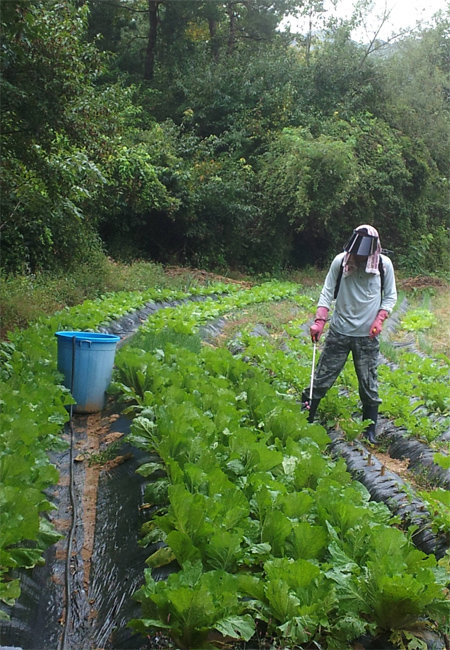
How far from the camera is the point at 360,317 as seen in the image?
17.9 feet

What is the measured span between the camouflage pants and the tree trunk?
22.2 metres

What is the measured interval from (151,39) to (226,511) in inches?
983

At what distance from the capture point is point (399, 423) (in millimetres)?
5445

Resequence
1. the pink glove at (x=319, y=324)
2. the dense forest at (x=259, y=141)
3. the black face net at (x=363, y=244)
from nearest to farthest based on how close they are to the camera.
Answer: the black face net at (x=363, y=244), the pink glove at (x=319, y=324), the dense forest at (x=259, y=141)

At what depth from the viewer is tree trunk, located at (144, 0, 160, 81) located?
23.6m

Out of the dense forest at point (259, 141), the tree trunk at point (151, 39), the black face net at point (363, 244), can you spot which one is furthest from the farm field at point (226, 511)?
the tree trunk at point (151, 39)

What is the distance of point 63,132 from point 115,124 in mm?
1333

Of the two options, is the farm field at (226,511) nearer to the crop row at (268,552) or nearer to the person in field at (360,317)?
the crop row at (268,552)

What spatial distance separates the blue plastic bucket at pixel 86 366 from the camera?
5594 millimetres

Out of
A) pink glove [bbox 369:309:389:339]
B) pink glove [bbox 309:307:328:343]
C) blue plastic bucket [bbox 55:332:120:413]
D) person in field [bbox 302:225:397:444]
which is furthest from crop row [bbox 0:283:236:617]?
pink glove [bbox 369:309:389:339]

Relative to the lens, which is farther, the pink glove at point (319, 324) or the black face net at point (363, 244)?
the pink glove at point (319, 324)

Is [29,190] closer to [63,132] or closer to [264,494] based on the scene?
[63,132]

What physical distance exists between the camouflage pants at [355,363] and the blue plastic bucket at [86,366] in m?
2.02

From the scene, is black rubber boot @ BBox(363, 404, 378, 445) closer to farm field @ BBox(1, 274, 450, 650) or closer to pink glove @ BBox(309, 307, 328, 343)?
farm field @ BBox(1, 274, 450, 650)
